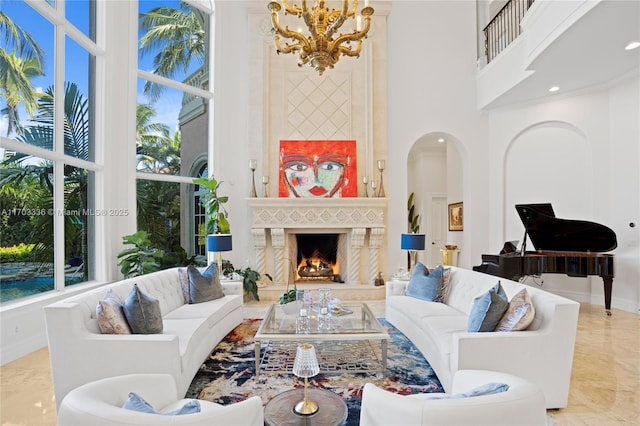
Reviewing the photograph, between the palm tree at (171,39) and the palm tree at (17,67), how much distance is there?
1740 mm

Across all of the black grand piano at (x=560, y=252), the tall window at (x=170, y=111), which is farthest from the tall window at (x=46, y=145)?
the black grand piano at (x=560, y=252)

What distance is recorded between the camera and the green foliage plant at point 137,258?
4.79m

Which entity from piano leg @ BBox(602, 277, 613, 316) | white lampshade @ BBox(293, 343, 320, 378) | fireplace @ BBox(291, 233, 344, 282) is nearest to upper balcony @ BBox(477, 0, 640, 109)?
piano leg @ BBox(602, 277, 613, 316)

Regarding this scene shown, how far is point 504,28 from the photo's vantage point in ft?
20.5

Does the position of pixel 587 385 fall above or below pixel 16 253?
below

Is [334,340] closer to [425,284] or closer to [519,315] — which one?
[425,284]

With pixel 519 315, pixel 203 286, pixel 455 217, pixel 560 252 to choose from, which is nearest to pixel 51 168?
pixel 203 286

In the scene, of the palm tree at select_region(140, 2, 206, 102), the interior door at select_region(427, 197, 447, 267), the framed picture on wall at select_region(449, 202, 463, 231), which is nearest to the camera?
the palm tree at select_region(140, 2, 206, 102)

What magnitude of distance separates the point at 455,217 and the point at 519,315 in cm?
582

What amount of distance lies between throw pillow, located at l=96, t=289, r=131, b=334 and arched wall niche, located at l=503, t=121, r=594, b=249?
635 centimetres

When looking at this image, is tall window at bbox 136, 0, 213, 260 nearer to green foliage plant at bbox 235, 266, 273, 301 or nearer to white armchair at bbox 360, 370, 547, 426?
green foliage plant at bbox 235, 266, 273, 301

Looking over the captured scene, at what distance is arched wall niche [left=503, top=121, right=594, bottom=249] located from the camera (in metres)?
5.93

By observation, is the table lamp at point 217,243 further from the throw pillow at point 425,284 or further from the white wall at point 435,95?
the white wall at point 435,95

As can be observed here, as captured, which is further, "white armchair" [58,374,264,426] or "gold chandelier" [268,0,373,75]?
"gold chandelier" [268,0,373,75]
